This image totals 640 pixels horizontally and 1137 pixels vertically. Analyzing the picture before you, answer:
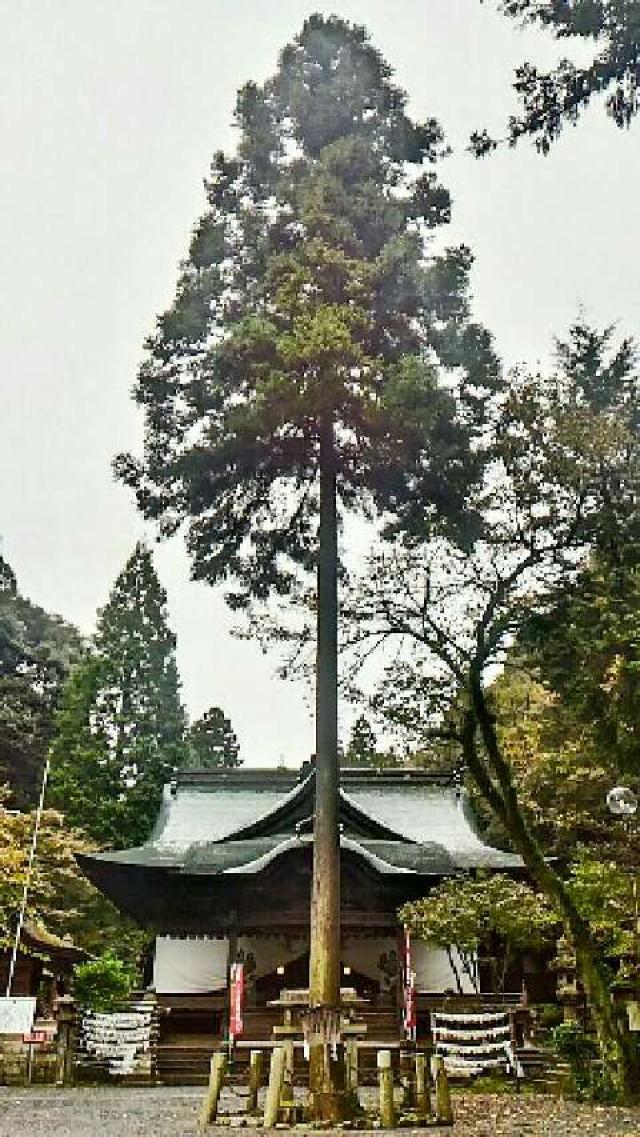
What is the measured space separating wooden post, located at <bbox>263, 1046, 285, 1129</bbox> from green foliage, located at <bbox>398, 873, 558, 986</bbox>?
21.1 ft

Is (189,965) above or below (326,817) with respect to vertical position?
below

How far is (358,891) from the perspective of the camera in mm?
17594

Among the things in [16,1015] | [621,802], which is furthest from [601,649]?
[16,1015]

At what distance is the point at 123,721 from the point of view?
3362cm

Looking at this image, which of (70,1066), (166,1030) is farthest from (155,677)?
(70,1066)

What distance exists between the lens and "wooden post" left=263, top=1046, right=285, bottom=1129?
8.42 meters

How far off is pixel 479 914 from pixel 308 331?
915 cm

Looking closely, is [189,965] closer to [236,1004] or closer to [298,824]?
[298,824]

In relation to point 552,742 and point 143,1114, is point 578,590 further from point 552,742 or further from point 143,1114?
point 552,742

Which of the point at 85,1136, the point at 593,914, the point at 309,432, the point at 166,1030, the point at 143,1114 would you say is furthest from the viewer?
the point at 166,1030

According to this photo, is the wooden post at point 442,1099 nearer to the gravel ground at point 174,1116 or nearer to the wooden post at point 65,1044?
the gravel ground at point 174,1116

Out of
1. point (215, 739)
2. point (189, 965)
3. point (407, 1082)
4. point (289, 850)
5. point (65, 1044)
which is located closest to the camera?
point (407, 1082)

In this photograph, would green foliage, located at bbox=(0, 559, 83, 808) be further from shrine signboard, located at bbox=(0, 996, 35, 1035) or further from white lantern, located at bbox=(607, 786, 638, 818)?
white lantern, located at bbox=(607, 786, 638, 818)

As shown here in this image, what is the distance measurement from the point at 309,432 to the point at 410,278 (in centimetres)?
216
